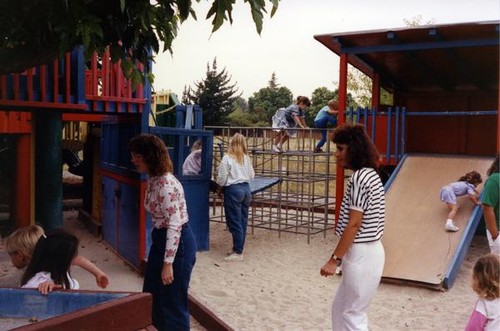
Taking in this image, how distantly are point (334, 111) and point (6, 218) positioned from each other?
6.75m

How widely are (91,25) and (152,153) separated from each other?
1.26 meters

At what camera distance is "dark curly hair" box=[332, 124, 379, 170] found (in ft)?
13.0

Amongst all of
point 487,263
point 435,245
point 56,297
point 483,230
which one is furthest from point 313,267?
point 56,297

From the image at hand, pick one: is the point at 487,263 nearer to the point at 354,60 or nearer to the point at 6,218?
the point at 354,60

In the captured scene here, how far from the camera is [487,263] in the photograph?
346 cm

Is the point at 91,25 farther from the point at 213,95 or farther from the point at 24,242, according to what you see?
the point at 213,95

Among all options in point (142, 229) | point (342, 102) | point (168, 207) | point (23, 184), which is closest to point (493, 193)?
point (168, 207)

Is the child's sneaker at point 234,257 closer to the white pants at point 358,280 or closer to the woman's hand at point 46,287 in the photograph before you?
the white pants at point 358,280

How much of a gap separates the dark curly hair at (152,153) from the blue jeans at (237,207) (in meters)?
4.34

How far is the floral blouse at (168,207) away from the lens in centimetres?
401

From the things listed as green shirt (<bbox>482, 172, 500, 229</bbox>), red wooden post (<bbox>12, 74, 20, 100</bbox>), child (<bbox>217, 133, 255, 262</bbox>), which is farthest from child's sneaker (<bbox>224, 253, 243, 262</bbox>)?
green shirt (<bbox>482, 172, 500, 229</bbox>)

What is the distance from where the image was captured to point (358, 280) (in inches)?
148

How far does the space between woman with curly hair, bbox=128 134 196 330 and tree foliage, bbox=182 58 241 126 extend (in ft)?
163

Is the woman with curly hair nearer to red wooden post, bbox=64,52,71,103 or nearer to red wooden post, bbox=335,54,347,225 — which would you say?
red wooden post, bbox=64,52,71,103
